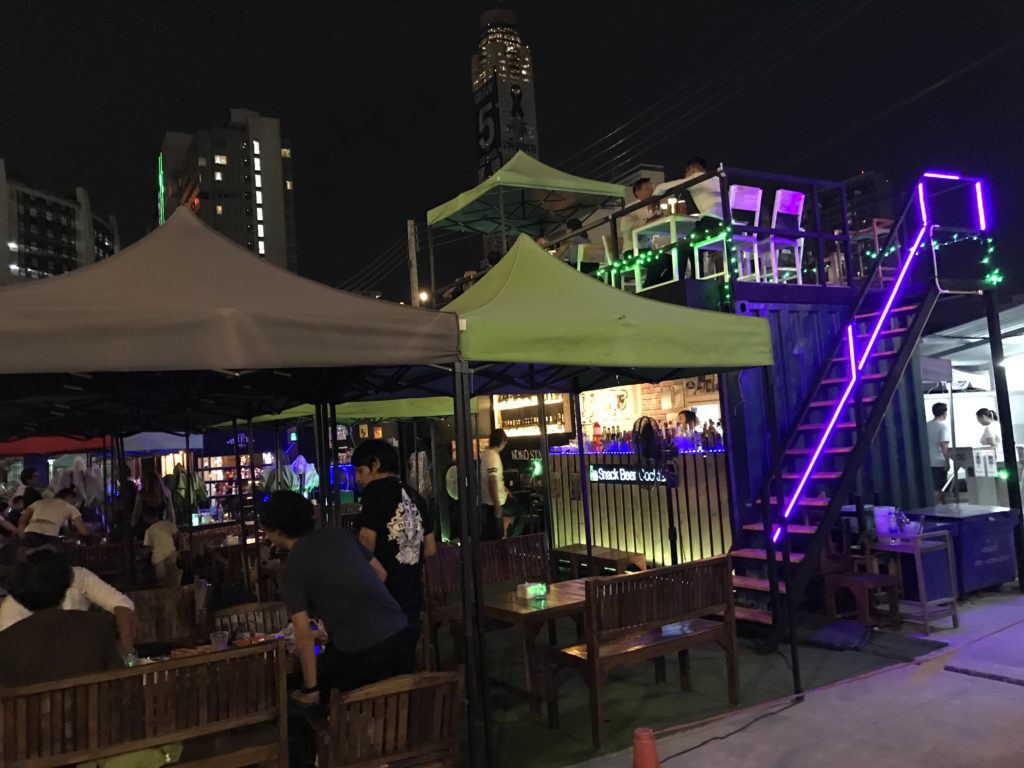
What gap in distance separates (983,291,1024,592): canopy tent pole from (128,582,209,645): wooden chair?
→ 26.8 feet

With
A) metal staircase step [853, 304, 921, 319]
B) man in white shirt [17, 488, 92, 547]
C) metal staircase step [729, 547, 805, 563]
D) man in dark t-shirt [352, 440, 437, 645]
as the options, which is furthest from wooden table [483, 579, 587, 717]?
metal staircase step [853, 304, 921, 319]

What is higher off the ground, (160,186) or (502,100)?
(160,186)

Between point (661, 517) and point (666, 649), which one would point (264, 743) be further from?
point (661, 517)

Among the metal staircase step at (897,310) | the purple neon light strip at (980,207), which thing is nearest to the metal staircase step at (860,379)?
the metal staircase step at (897,310)

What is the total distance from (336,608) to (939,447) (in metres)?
9.71

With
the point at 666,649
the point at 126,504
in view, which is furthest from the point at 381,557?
the point at 126,504

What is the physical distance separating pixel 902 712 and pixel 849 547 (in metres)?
2.56

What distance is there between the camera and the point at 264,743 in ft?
11.7

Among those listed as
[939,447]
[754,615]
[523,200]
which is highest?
[523,200]

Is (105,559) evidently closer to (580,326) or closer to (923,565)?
(580,326)

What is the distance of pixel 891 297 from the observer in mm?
8281

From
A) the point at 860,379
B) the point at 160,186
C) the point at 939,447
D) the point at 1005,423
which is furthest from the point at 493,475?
the point at 160,186

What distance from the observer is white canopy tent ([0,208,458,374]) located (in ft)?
11.5

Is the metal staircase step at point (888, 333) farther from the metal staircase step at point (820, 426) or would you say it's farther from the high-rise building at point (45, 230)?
the high-rise building at point (45, 230)
